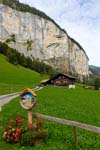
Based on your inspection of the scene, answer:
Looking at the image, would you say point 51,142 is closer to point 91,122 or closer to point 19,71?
point 91,122

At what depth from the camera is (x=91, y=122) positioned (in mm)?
22984

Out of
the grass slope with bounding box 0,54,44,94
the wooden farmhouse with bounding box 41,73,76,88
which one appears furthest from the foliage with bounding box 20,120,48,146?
the wooden farmhouse with bounding box 41,73,76,88

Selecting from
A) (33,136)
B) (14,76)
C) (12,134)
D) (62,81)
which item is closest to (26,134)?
(33,136)

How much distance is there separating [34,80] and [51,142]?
153 meters

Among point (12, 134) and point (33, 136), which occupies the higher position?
point (33, 136)

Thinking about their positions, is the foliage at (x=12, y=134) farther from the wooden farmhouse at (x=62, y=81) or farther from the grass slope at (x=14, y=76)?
the wooden farmhouse at (x=62, y=81)

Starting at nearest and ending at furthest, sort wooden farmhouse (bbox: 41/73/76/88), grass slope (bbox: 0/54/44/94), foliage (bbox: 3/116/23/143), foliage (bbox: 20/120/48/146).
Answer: foliage (bbox: 20/120/48/146)
foliage (bbox: 3/116/23/143)
grass slope (bbox: 0/54/44/94)
wooden farmhouse (bbox: 41/73/76/88)

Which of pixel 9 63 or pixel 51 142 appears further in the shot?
pixel 9 63

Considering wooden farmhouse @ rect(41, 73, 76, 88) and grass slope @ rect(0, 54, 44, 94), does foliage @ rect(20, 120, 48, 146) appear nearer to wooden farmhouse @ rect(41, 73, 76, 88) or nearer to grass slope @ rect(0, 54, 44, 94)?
grass slope @ rect(0, 54, 44, 94)

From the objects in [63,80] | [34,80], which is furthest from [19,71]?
[63,80]

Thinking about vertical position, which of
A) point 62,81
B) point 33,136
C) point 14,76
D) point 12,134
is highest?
point 33,136

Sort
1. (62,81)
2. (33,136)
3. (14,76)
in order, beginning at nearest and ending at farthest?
(33,136)
(14,76)
(62,81)

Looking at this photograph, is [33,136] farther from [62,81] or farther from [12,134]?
[62,81]

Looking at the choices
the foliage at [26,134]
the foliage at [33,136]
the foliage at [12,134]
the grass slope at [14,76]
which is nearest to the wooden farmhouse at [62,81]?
the grass slope at [14,76]
